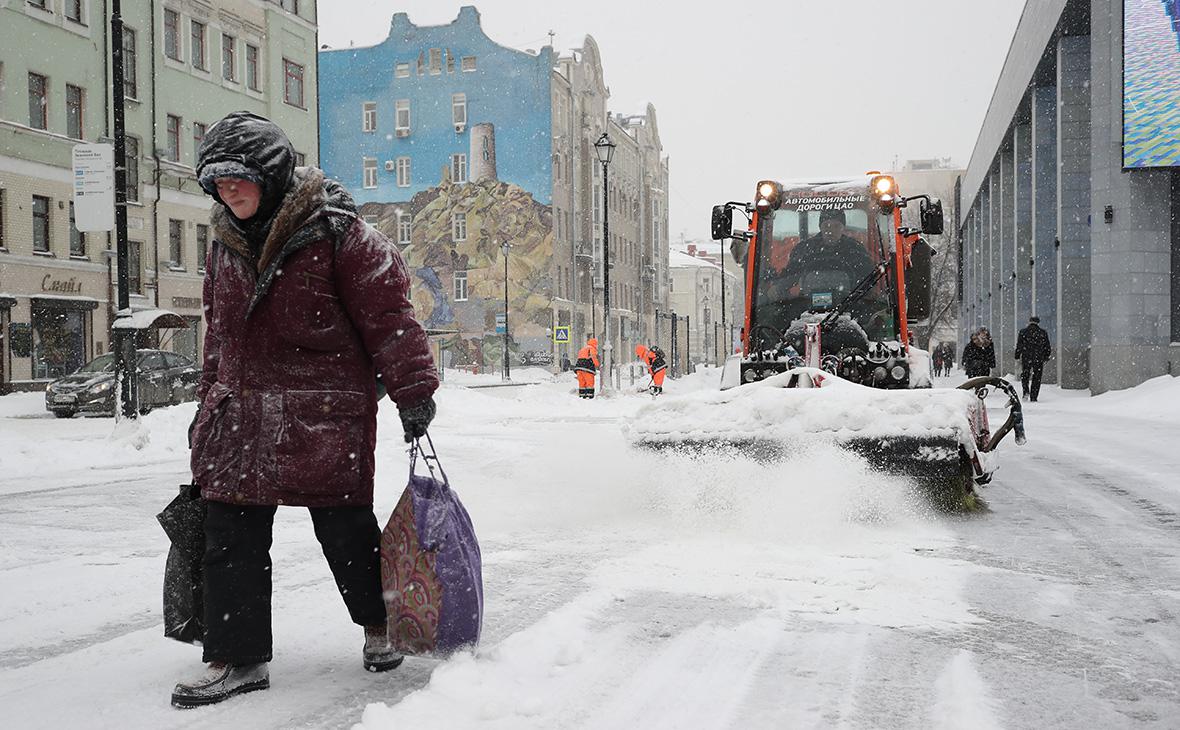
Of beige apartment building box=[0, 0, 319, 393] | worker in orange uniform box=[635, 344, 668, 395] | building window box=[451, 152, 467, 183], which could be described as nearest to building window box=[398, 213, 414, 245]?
building window box=[451, 152, 467, 183]

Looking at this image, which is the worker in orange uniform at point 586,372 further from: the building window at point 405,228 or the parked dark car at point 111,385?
the building window at point 405,228

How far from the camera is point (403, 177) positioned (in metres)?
→ 61.9

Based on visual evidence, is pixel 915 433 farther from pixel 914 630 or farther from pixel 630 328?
pixel 630 328

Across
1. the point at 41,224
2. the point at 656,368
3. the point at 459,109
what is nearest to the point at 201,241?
the point at 41,224

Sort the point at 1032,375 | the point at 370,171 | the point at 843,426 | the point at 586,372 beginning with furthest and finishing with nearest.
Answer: the point at 370,171, the point at 586,372, the point at 1032,375, the point at 843,426

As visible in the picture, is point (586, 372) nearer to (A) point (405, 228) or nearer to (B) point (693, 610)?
(B) point (693, 610)

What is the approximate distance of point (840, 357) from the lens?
8609mm

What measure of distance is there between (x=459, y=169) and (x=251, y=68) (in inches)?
873

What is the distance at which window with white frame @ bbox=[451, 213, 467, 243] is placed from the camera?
60.4 meters

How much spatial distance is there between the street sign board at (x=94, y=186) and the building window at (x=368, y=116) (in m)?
50.3

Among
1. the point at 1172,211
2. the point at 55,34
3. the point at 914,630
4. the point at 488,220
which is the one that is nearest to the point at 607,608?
the point at 914,630

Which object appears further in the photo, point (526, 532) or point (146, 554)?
point (526, 532)

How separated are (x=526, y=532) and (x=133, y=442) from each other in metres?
7.34

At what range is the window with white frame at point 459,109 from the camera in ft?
201
